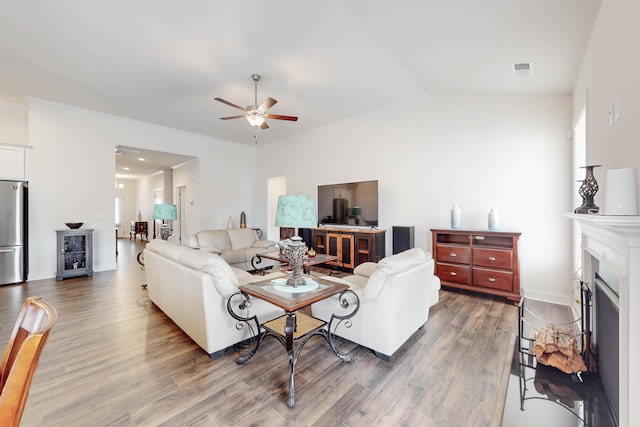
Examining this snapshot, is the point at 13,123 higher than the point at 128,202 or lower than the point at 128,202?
higher

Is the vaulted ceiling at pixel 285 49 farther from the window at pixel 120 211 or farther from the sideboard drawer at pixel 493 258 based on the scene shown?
the window at pixel 120 211

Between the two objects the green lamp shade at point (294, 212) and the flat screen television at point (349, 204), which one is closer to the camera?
the green lamp shade at point (294, 212)

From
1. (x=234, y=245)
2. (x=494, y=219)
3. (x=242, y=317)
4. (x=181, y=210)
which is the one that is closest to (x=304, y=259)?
(x=242, y=317)

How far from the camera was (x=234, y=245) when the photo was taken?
5.60m

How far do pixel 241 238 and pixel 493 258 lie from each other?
454 centimetres

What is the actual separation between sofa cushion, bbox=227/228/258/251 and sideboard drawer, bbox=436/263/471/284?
3744mm

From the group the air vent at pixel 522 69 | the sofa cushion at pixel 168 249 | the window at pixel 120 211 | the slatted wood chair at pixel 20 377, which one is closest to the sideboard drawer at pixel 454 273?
the air vent at pixel 522 69

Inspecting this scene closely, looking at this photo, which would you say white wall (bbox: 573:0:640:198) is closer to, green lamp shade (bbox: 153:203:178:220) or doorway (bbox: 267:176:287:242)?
green lamp shade (bbox: 153:203:178:220)

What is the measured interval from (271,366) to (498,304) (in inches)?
121

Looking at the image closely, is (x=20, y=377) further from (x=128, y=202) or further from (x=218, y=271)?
(x=128, y=202)

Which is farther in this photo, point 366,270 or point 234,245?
point 234,245

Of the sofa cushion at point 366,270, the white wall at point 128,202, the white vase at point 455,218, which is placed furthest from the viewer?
the white wall at point 128,202

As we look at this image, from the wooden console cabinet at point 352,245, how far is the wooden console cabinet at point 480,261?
102 centimetres

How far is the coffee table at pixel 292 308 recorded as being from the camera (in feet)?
6.22
